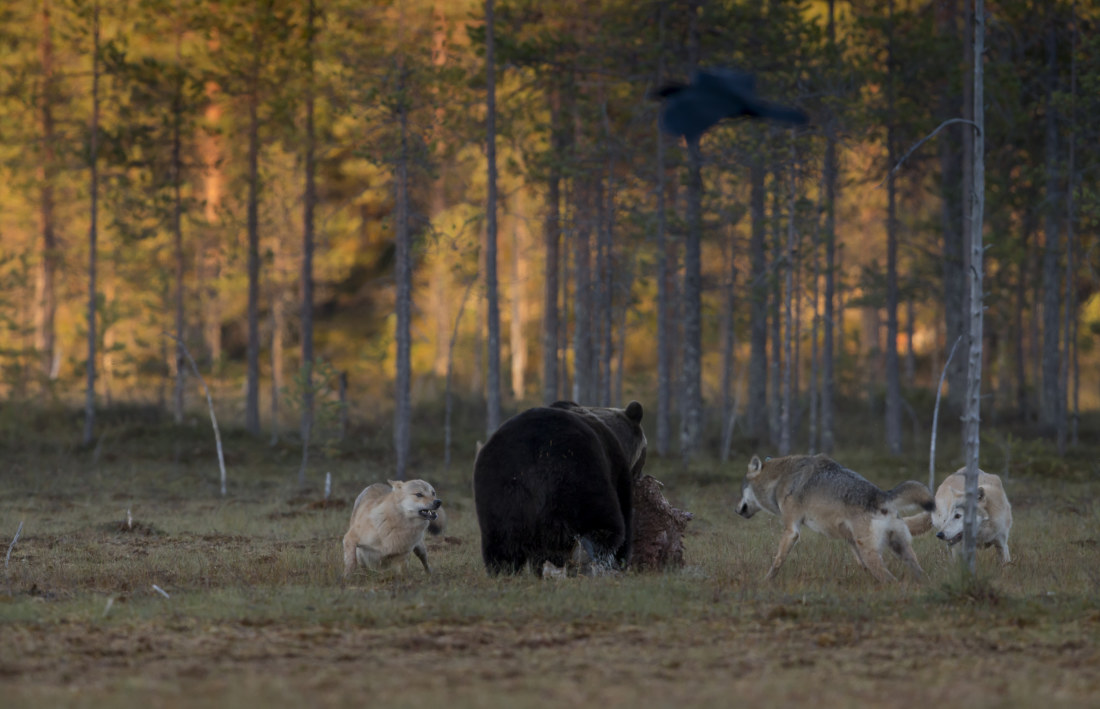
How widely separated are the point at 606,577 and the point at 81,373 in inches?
1245

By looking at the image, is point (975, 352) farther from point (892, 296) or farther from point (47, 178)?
point (47, 178)

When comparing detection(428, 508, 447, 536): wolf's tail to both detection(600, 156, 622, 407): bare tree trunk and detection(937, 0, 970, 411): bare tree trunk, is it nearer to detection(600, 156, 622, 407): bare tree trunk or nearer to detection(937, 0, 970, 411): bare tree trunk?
detection(600, 156, 622, 407): bare tree trunk

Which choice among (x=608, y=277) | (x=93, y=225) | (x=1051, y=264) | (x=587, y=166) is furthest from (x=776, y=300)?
(x=93, y=225)

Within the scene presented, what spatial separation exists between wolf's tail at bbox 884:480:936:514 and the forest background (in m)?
13.0

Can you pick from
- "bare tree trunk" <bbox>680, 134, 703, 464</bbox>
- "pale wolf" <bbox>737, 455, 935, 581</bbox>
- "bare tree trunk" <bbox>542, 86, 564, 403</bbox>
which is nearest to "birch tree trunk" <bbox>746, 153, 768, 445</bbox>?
"bare tree trunk" <bbox>680, 134, 703, 464</bbox>

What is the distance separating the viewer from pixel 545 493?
11500 millimetres

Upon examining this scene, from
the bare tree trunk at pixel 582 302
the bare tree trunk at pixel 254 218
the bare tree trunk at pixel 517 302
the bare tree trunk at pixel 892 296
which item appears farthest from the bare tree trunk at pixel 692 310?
the bare tree trunk at pixel 517 302

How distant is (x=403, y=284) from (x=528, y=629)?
70.1 ft

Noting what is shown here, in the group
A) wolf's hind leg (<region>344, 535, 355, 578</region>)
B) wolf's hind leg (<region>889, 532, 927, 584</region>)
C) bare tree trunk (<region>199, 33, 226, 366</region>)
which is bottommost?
wolf's hind leg (<region>344, 535, 355, 578</region>)

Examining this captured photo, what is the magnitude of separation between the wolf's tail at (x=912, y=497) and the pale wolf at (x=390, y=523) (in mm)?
4401

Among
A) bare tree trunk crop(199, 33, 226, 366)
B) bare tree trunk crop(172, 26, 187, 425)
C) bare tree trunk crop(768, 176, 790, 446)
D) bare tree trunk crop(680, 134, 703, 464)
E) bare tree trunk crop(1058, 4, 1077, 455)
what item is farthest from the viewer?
bare tree trunk crop(199, 33, 226, 366)

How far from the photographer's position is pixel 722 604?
33.2 ft

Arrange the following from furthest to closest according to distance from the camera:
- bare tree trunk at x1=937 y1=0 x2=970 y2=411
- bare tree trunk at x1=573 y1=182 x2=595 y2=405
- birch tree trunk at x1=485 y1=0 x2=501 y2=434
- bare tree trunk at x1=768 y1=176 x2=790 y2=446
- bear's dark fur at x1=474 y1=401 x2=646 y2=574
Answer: bare tree trunk at x1=573 y1=182 x2=595 y2=405
bare tree trunk at x1=937 y1=0 x2=970 y2=411
bare tree trunk at x1=768 y1=176 x2=790 y2=446
birch tree trunk at x1=485 y1=0 x2=501 y2=434
bear's dark fur at x1=474 y1=401 x2=646 y2=574

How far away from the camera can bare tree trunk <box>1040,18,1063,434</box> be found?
3068 cm
